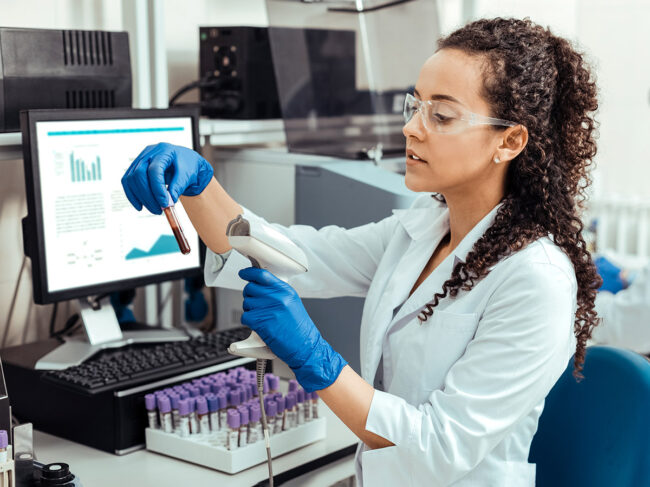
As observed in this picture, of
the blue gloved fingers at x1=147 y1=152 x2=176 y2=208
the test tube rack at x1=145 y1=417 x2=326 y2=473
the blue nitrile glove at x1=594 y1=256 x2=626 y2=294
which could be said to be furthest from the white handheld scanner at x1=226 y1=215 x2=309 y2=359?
the blue nitrile glove at x1=594 y1=256 x2=626 y2=294

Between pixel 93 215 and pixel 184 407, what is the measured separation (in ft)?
1.42

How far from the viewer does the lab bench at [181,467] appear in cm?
119

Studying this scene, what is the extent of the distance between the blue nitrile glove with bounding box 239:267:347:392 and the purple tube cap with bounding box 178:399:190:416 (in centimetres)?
27

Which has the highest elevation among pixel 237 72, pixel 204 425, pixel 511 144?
pixel 237 72

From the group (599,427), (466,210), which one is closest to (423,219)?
(466,210)

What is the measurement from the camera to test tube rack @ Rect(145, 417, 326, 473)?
1209 millimetres

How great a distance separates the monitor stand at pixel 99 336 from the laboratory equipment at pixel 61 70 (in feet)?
1.24

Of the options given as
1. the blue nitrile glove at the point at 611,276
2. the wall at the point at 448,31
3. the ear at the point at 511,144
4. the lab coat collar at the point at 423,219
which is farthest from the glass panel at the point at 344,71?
the blue nitrile glove at the point at 611,276

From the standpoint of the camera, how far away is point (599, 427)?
1175 millimetres

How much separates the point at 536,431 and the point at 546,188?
1.31 feet

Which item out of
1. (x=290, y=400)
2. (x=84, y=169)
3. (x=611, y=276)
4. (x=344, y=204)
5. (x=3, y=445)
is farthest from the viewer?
(x=611, y=276)

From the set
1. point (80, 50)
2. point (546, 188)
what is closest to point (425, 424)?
point (546, 188)

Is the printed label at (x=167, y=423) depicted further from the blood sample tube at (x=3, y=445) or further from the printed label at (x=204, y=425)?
the blood sample tube at (x=3, y=445)

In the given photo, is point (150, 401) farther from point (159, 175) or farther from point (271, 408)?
point (159, 175)
